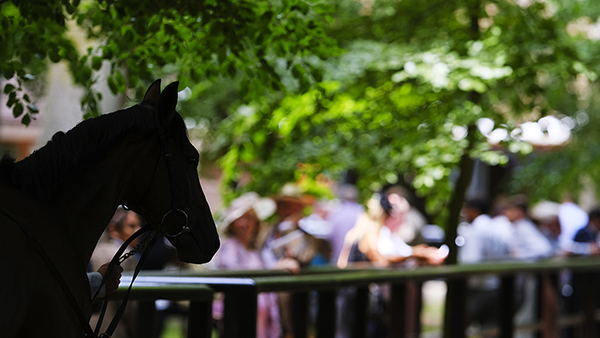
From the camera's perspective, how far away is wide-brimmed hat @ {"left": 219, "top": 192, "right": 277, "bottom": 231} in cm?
570

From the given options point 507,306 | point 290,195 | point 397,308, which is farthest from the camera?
point 290,195

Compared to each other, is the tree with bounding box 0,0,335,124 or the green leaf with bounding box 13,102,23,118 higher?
the tree with bounding box 0,0,335,124

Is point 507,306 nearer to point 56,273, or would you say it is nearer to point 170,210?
point 170,210

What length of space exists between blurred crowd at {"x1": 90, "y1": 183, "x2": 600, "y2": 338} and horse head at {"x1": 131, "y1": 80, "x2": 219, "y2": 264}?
2417 millimetres

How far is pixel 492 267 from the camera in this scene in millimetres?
5500

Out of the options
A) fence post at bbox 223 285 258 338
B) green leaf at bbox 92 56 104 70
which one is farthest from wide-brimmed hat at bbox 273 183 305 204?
green leaf at bbox 92 56 104 70

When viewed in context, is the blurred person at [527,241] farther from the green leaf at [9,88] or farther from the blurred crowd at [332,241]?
the green leaf at [9,88]

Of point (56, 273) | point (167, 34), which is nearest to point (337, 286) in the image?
point (167, 34)

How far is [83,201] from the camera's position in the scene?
2213mm

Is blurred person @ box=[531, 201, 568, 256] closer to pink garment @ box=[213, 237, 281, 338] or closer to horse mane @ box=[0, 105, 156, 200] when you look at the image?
pink garment @ box=[213, 237, 281, 338]

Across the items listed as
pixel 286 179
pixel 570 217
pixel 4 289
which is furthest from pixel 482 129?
pixel 570 217

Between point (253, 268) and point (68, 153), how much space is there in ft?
11.5

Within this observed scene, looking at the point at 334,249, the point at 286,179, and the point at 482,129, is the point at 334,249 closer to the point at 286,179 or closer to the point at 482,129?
the point at 286,179

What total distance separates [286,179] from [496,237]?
3.55 meters
